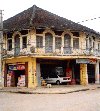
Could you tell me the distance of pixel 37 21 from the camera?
96.4 feet

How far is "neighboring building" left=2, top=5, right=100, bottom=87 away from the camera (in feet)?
94.3

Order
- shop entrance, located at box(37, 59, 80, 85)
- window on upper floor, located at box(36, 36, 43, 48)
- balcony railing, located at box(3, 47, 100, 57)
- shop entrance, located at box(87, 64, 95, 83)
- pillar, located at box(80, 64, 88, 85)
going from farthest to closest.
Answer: shop entrance, located at box(87, 64, 95, 83), shop entrance, located at box(37, 59, 80, 85), pillar, located at box(80, 64, 88, 85), window on upper floor, located at box(36, 36, 43, 48), balcony railing, located at box(3, 47, 100, 57)

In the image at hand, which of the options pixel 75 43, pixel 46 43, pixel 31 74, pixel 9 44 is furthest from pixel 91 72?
pixel 9 44

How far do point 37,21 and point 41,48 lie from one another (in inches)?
110

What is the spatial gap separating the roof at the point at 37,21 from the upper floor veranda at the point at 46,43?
72 cm

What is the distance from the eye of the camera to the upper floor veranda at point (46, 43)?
2881cm

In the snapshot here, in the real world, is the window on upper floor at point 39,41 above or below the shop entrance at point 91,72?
above

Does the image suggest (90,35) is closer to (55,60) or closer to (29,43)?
(55,60)

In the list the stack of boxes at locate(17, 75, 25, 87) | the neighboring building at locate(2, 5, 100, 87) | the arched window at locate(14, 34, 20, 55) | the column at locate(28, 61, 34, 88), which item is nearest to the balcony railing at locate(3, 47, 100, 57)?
the neighboring building at locate(2, 5, 100, 87)

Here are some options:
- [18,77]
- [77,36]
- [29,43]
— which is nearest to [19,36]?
[29,43]

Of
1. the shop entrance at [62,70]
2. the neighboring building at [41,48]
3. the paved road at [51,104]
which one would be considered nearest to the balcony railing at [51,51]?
the neighboring building at [41,48]

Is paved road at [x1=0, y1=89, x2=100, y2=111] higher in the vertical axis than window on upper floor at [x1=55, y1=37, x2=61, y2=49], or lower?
lower

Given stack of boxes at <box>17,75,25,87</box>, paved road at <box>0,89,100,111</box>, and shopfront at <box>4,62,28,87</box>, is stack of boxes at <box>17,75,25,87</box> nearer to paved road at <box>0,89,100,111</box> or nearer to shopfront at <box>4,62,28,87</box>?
shopfront at <box>4,62,28,87</box>

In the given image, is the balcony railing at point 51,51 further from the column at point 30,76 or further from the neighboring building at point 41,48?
the column at point 30,76
